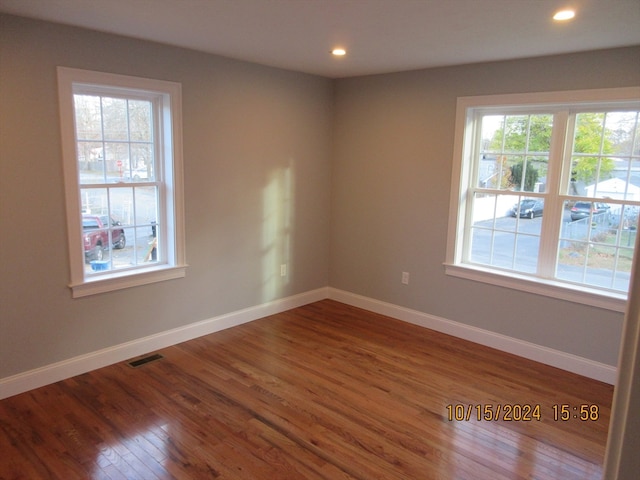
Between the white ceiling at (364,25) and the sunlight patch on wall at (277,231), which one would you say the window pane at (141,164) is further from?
the sunlight patch on wall at (277,231)

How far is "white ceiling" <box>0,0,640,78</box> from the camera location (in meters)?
2.36

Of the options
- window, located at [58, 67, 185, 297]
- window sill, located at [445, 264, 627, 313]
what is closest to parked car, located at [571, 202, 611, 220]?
window sill, located at [445, 264, 627, 313]

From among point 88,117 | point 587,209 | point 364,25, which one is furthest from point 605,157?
point 88,117

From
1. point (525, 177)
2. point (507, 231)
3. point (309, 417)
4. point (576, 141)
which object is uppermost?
point (576, 141)

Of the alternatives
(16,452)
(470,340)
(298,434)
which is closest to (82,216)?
(16,452)

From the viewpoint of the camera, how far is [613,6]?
2277 millimetres

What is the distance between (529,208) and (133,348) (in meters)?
3.44

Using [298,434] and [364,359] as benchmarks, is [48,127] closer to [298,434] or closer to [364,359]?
[298,434]

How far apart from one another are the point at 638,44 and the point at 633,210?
3.76 feet

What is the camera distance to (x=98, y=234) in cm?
338

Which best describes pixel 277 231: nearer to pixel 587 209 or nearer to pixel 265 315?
pixel 265 315

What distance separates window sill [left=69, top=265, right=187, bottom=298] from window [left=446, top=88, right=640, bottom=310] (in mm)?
2490

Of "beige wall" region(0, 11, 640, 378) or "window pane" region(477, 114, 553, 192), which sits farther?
"window pane" region(477, 114, 553, 192)

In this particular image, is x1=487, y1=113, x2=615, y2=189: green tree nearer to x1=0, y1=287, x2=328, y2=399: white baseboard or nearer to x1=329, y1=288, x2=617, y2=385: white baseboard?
x1=329, y1=288, x2=617, y2=385: white baseboard
